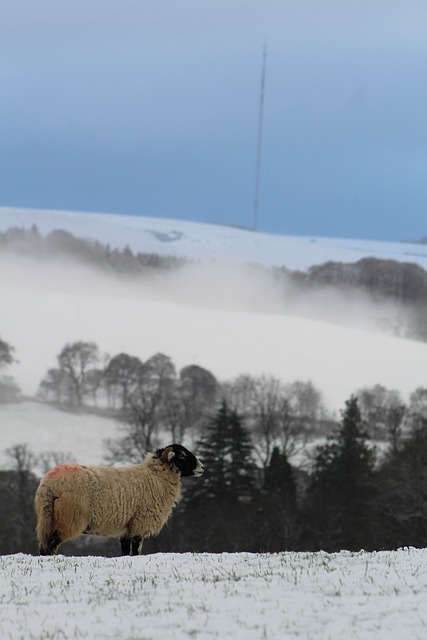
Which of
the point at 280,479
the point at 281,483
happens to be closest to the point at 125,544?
the point at 281,483

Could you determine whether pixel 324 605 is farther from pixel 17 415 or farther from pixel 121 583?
pixel 17 415

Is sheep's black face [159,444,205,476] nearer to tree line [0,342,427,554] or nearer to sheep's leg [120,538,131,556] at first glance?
sheep's leg [120,538,131,556]

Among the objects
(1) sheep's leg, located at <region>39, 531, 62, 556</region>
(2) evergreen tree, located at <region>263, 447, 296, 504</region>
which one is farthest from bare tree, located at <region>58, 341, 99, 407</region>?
(1) sheep's leg, located at <region>39, 531, 62, 556</region>

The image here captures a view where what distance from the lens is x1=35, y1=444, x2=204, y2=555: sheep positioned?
2011cm

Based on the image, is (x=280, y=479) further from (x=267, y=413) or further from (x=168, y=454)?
(x=168, y=454)

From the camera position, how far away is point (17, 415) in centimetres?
15425

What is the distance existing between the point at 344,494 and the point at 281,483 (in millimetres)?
8756

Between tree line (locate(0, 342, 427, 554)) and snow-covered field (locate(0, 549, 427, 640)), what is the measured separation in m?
23.8

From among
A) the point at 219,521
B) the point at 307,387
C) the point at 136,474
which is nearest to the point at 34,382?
the point at 307,387

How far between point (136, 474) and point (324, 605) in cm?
912

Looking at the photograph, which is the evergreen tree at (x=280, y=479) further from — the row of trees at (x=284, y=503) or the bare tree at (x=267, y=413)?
the bare tree at (x=267, y=413)

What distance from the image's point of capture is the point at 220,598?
1384 centimetres

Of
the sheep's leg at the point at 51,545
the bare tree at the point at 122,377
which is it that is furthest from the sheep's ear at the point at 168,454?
the bare tree at the point at 122,377

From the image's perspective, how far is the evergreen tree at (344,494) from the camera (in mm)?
74750
